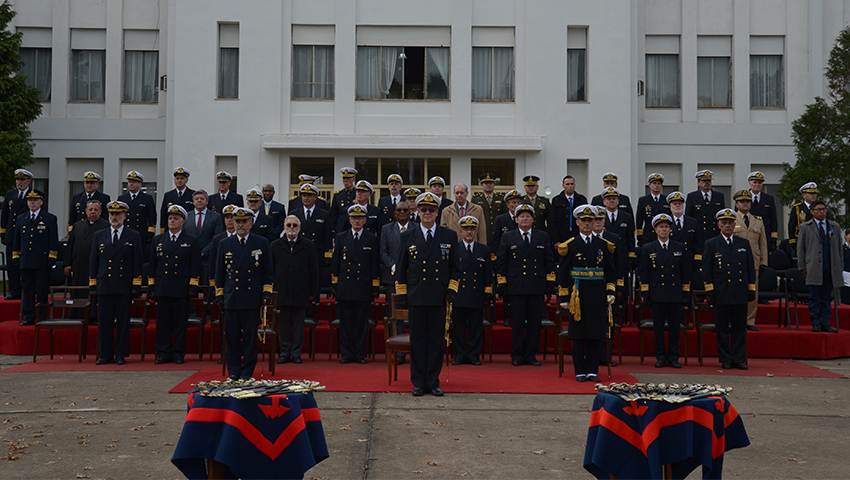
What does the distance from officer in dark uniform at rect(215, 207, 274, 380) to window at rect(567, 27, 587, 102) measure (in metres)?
14.7

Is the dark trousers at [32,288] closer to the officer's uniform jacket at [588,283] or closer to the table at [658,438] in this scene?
the officer's uniform jacket at [588,283]

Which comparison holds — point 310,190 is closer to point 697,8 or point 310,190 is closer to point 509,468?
point 509,468

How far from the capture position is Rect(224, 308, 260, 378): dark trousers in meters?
9.55

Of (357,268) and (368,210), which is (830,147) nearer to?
(368,210)

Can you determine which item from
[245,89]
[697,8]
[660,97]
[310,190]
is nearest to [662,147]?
[660,97]

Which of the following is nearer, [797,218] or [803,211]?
[803,211]

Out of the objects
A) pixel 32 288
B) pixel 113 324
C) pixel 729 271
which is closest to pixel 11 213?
pixel 32 288

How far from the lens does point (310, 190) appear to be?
12586mm

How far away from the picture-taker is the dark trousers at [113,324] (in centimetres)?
1083

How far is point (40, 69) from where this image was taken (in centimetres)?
2406

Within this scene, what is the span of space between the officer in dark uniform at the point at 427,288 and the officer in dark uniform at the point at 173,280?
3.59 metres

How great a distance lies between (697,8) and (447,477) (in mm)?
21861

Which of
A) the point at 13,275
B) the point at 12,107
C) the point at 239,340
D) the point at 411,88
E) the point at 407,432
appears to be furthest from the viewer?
the point at 411,88

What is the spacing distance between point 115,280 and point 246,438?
23.9 feet
